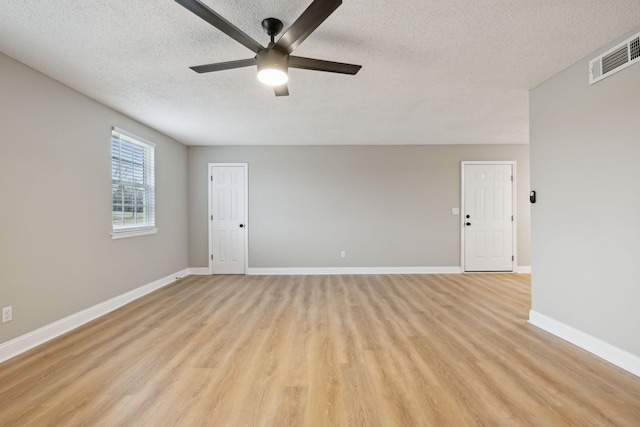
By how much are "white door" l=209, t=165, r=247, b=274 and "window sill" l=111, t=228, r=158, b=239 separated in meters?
1.27

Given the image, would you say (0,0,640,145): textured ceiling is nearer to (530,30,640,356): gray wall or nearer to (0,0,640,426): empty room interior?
(0,0,640,426): empty room interior

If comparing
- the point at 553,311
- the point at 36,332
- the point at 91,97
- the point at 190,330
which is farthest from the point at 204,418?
the point at 91,97

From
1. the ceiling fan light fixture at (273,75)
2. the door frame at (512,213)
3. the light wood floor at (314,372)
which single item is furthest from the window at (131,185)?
the door frame at (512,213)

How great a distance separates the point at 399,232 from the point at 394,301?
1980mm

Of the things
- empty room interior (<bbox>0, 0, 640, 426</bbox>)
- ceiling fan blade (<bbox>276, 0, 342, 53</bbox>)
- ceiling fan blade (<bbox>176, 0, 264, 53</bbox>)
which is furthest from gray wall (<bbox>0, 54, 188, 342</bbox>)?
ceiling fan blade (<bbox>276, 0, 342, 53</bbox>)

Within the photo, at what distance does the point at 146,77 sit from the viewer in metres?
2.67

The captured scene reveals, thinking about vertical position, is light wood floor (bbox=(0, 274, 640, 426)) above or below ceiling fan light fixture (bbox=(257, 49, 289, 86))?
below

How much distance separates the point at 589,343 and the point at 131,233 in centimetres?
Answer: 517

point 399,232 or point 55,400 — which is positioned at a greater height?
point 399,232

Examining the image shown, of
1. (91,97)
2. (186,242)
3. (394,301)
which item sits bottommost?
(394,301)

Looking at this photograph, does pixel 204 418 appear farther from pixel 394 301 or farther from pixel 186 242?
pixel 186 242

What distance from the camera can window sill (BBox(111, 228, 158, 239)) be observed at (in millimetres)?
3497

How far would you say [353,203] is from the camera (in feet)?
17.9

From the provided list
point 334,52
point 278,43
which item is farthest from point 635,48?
point 278,43
